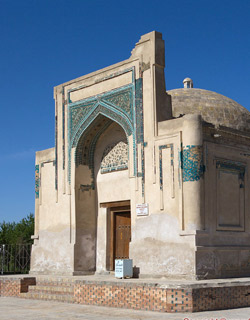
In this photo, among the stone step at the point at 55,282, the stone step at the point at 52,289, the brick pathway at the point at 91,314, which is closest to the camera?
the brick pathway at the point at 91,314

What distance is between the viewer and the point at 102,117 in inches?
528

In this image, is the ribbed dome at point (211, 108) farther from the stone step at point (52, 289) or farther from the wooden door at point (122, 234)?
the stone step at point (52, 289)

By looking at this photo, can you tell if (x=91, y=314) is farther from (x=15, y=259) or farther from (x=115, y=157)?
(x=15, y=259)

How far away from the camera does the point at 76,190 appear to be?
1379 cm

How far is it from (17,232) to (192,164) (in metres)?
23.0

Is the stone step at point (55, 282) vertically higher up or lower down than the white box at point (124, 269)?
lower down

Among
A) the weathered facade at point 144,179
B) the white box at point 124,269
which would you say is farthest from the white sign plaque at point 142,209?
the white box at point 124,269

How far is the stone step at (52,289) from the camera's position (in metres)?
10.6

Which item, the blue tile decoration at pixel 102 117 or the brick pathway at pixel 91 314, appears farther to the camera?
the blue tile decoration at pixel 102 117

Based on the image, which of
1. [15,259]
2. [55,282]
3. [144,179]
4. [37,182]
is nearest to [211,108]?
[144,179]

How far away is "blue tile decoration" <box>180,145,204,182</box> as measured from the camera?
10812mm

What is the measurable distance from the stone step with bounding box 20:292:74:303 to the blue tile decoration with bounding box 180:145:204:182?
338cm

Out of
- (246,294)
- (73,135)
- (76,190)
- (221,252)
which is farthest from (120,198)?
(246,294)

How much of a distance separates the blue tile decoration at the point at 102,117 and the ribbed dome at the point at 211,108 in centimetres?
239
